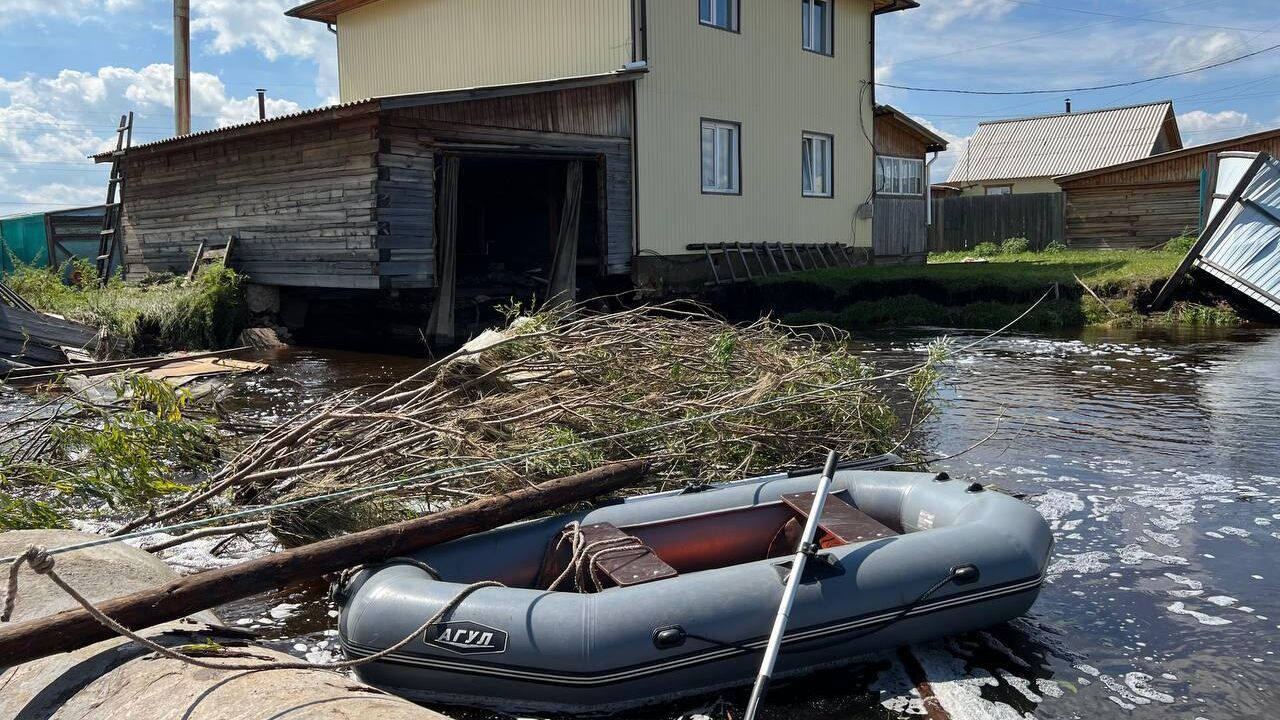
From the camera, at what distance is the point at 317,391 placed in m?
10.7

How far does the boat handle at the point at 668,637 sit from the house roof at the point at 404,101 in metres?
9.16

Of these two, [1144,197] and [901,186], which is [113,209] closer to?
[901,186]

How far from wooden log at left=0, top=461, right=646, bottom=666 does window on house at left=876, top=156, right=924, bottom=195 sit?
1672 cm

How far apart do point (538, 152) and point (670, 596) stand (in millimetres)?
10894

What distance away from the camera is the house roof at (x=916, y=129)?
20.3 meters

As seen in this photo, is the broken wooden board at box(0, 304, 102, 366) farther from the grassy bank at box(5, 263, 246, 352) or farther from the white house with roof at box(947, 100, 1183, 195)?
the white house with roof at box(947, 100, 1183, 195)

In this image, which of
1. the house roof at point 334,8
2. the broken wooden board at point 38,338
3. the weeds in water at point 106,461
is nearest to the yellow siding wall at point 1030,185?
the house roof at point 334,8

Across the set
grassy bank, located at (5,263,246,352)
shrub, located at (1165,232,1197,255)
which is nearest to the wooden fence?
shrub, located at (1165,232,1197,255)

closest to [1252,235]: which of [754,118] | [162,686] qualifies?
[754,118]

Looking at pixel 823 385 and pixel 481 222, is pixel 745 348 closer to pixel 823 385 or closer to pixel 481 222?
pixel 823 385

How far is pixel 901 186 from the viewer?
21.6m

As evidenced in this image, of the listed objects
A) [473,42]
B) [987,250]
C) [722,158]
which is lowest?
[987,250]

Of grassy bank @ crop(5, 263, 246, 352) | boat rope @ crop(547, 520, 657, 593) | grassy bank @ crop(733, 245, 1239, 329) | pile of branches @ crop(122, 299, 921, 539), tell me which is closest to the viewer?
boat rope @ crop(547, 520, 657, 593)

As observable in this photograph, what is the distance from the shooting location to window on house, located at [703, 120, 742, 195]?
16.8m
